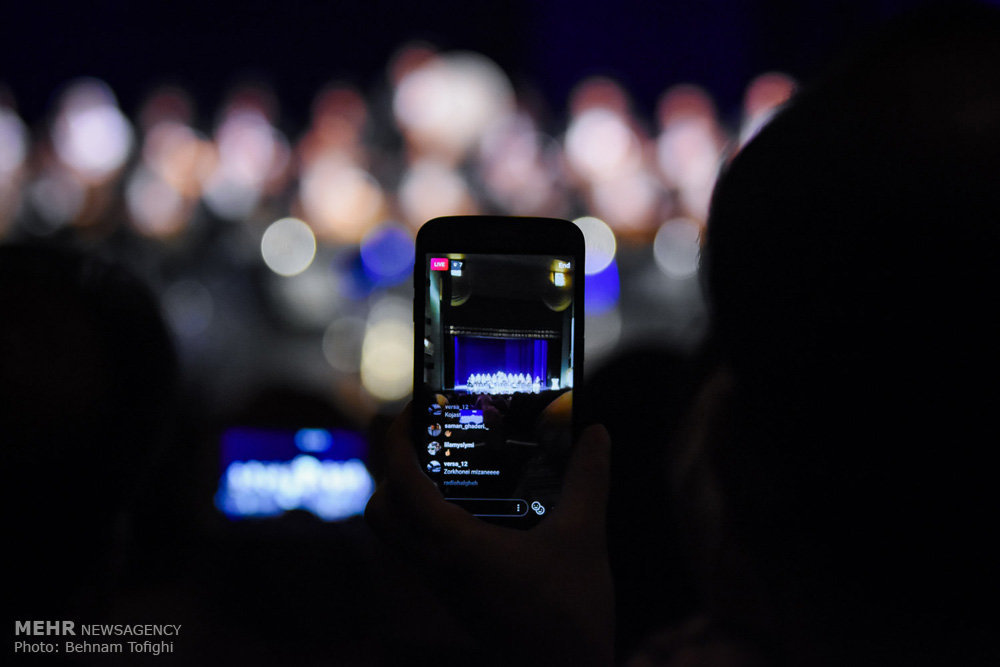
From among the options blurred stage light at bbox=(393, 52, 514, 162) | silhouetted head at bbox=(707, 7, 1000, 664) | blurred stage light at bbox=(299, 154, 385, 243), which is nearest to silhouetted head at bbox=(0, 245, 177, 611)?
silhouetted head at bbox=(707, 7, 1000, 664)

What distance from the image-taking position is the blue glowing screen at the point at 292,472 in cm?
282

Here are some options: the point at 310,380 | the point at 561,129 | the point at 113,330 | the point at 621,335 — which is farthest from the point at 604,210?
the point at 113,330

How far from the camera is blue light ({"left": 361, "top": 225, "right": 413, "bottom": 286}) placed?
31.1 ft

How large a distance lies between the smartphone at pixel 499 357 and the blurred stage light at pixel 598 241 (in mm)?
8636

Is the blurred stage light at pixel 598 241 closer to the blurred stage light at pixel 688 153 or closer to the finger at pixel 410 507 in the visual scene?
the blurred stage light at pixel 688 153

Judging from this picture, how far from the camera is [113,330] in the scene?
32.6 inches

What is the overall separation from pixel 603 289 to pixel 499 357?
9067 millimetres

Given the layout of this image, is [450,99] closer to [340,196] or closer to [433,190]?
[433,190]

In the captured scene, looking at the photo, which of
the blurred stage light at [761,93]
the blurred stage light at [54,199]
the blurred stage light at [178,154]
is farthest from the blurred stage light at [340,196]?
the blurred stage light at [761,93]

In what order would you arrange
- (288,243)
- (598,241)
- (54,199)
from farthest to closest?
(288,243) < (54,199) < (598,241)

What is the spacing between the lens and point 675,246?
986 centimetres

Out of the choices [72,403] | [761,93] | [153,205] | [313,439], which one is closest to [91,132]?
[153,205]

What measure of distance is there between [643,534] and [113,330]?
1.00 metres

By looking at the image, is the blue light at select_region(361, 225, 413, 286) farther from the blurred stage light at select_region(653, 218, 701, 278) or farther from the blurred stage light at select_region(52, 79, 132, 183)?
the blurred stage light at select_region(653, 218, 701, 278)
